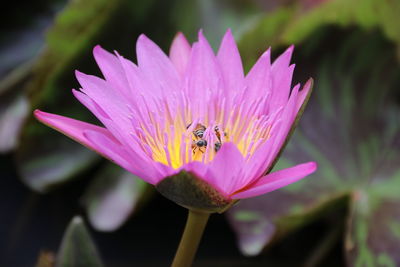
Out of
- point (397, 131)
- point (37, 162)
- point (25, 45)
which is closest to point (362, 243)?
point (397, 131)

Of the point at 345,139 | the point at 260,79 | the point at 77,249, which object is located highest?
the point at 260,79

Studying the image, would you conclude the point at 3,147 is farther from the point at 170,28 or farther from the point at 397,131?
the point at 397,131

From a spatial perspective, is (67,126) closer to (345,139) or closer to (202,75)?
(202,75)

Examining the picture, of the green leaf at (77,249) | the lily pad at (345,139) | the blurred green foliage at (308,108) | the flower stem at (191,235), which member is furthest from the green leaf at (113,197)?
the flower stem at (191,235)

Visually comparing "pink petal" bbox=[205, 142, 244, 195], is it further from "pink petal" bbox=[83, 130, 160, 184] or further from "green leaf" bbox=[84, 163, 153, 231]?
"green leaf" bbox=[84, 163, 153, 231]

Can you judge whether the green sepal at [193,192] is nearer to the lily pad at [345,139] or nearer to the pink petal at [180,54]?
the pink petal at [180,54]

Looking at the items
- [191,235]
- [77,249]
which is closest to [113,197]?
[77,249]
